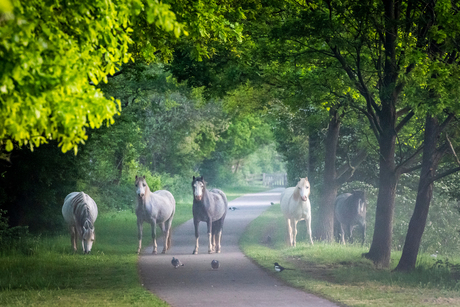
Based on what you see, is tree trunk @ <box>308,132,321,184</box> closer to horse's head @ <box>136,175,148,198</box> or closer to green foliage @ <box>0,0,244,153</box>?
horse's head @ <box>136,175,148,198</box>

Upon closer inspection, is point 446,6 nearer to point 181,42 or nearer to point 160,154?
point 181,42

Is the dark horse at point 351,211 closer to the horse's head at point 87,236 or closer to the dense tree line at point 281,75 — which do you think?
the dense tree line at point 281,75

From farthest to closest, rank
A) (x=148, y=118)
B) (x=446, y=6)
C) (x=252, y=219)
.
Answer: (x=148, y=118) < (x=252, y=219) < (x=446, y=6)

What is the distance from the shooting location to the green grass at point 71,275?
31.9 ft

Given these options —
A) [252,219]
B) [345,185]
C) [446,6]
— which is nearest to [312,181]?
[345,185]

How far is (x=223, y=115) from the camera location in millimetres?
40156

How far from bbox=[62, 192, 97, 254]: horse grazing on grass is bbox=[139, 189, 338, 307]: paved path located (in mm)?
1642

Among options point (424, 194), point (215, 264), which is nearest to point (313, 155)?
point (424, 194)

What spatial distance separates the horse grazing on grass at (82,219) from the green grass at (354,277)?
461 centimetres

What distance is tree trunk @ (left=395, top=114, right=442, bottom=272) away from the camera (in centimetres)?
1333

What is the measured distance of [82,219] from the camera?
15.9 metres

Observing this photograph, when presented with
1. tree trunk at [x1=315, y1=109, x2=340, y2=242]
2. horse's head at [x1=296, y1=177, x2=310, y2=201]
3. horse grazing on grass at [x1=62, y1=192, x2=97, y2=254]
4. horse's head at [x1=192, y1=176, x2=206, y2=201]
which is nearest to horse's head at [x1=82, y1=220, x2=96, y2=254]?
horse grazing on grass at [x1=62, y1=192, x2=97, y2=254]

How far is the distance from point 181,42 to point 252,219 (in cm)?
1399

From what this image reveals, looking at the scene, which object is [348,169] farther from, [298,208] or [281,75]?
[281,75]
